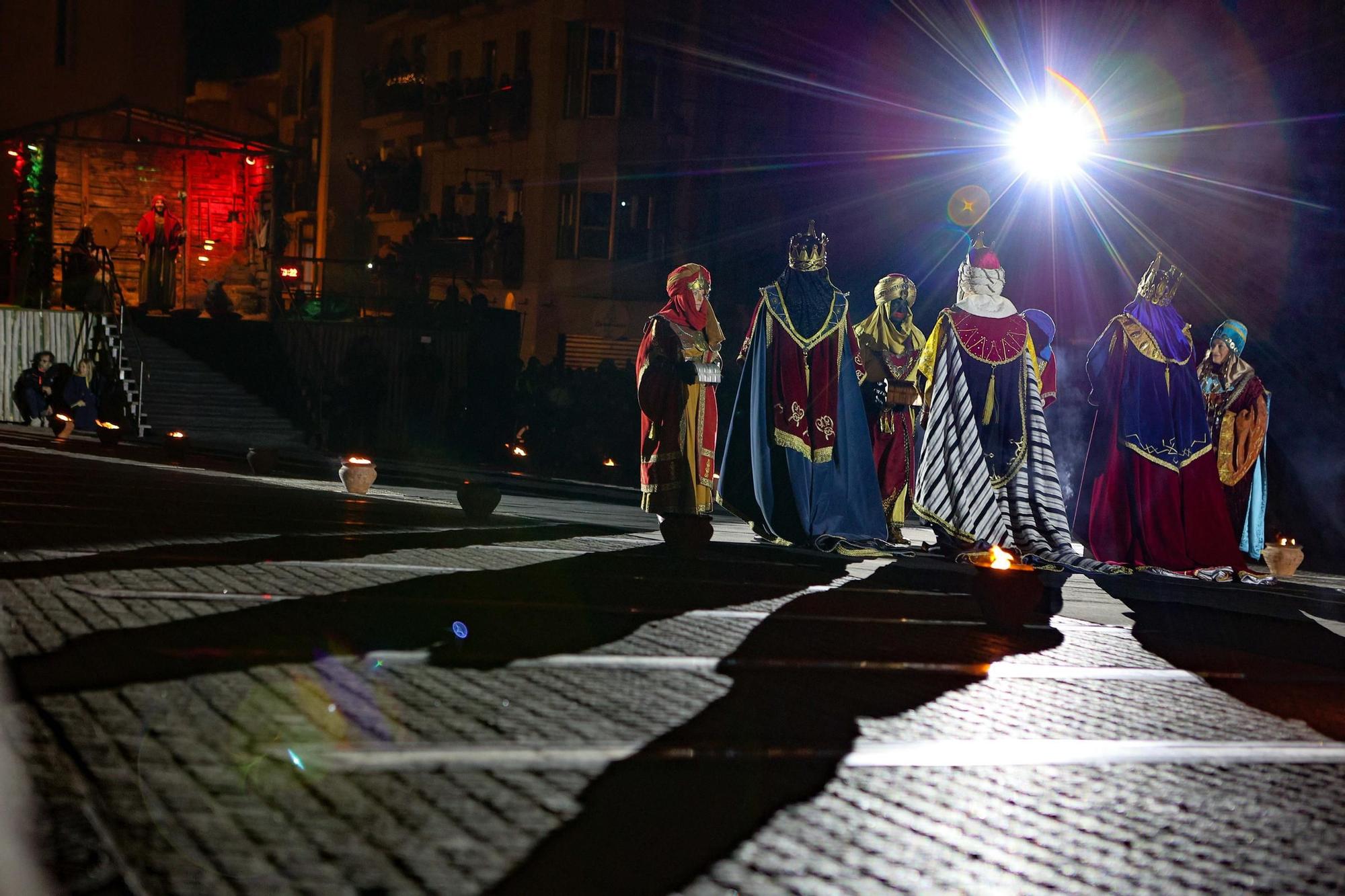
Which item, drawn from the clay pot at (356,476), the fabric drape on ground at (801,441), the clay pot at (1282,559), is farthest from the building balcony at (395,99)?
the clay pot at (1282,559)

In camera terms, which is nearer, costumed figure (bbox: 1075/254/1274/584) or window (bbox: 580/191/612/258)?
costumed figure (bbox: 1075/254/1274/584)

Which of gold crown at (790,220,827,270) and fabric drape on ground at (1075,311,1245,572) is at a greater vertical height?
gold crown at (790,220,827,270)

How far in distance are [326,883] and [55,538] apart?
7.30m

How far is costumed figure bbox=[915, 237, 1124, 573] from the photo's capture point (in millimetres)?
13078

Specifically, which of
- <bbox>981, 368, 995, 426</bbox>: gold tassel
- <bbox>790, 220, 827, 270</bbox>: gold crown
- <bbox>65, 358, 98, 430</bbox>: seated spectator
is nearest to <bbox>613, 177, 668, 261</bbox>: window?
<bbox>65, 358, 98, 430</bbox>: seated spectator

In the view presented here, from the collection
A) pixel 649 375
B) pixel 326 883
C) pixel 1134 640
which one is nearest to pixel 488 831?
pixel 326 883

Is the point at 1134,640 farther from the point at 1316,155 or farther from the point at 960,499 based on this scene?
the point at 1316,155

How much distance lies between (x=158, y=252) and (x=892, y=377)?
25157 mm

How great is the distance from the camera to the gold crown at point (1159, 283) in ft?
44.5

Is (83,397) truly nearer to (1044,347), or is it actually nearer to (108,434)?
(108,434)

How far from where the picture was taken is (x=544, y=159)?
39.0m

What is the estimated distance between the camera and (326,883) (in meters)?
3.84

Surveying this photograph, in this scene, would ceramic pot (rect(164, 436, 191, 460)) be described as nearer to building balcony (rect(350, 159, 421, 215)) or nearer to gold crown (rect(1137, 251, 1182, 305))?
gold crown (rect(1137, 251, 1182, 305))

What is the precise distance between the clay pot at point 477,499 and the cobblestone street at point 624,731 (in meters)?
2.91
